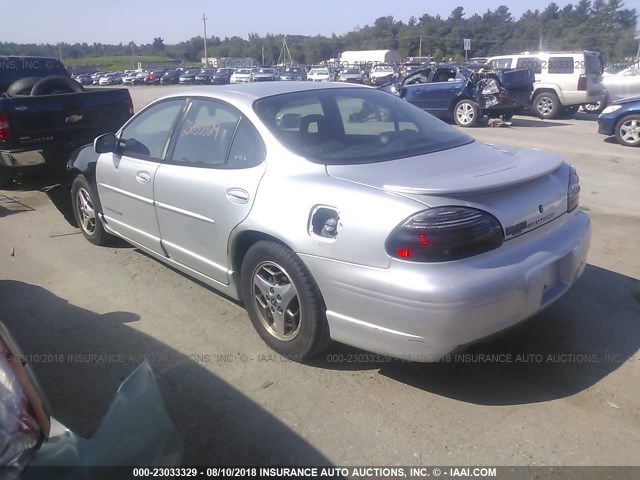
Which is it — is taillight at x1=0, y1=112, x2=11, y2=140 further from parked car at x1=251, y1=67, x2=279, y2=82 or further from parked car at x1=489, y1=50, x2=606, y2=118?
parked car at x1=251, y1=67, x2=279, y2=82

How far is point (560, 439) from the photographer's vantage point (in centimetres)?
264

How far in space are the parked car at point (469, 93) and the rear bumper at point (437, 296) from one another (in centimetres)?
1225

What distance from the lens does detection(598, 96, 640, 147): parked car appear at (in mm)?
10906

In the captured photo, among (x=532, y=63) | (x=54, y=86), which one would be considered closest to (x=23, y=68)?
(x=54, y=86)

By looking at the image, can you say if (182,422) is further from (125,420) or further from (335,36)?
(335,36)

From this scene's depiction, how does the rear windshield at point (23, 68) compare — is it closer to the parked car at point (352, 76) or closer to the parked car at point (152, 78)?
the parked car at point (352, 76)

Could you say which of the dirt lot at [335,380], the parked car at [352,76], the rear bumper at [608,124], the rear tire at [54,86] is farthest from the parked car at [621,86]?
the parked car at [352,76]

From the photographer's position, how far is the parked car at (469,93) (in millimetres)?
14375

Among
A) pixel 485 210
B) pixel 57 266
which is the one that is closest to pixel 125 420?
pixel 485 210

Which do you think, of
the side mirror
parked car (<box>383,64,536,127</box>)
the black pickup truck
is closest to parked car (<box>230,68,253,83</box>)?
parked car (<box>383,64,536,127</box>)

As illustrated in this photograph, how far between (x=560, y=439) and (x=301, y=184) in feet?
5.86

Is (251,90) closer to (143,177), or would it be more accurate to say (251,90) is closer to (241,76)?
(143,177)

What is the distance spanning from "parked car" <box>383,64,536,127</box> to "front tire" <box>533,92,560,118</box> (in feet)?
1.93

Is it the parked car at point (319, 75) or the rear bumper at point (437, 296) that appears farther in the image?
the parked car at point (319, 75)
